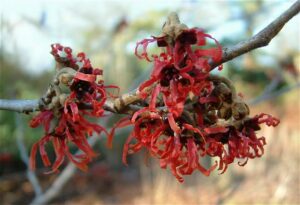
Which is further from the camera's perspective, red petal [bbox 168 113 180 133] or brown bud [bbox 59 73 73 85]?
brown bud [bbox 59 73 73 85]

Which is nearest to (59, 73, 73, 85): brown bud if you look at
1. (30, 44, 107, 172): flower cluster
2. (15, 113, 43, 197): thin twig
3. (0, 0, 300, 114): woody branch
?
(30, 44, 107, 172): flower cluster

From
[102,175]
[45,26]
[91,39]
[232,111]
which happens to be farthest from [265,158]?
[232,111]

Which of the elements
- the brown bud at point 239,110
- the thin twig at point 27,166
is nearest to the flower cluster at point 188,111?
the brown bud at point 239,110

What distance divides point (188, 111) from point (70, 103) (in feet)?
1.06

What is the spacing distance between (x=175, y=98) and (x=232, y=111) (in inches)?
8.2

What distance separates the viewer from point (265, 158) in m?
9.44

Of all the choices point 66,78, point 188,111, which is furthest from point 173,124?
point 66,78

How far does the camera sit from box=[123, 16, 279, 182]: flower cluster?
0.92 meters

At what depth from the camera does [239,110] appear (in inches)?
42.1

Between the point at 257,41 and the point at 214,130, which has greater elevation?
the point at 257,41

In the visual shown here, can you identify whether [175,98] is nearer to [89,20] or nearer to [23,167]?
[23,167]

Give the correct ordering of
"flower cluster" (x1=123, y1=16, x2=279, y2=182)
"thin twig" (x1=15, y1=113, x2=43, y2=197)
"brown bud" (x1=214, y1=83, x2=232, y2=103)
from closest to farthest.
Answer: "flower cluster" (x1=123, y1=16, x2=279, y2=182), "brown bud" (x1=214, y1=83, x2=232, y2=103), "thin twig" (x1=15, y1=113, x2=43, y2=197)

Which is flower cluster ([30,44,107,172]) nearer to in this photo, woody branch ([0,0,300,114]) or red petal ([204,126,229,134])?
woody branch ([0,0,300,114])

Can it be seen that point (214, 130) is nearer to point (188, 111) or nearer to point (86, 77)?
point (188, 111)
